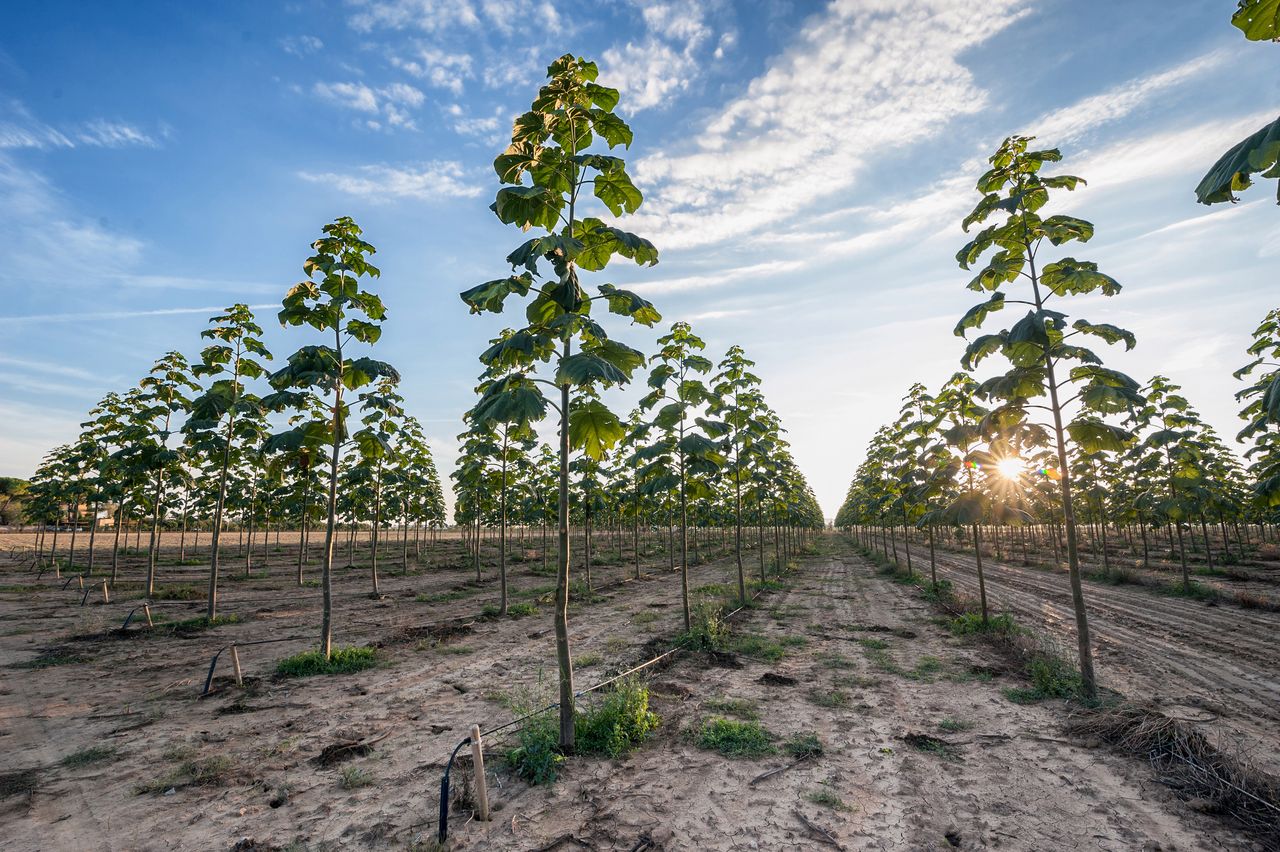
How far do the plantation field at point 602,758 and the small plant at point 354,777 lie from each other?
5cm

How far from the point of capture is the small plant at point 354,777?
6.96 m

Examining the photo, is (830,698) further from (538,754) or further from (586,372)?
(586,372)

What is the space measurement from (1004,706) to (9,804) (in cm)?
1501

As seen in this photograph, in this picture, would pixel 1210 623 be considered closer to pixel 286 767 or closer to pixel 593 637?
pixel 593 637

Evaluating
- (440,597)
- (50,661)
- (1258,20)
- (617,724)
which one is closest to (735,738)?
(617,724)

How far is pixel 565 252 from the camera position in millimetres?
6699

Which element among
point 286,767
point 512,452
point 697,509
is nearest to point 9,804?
point 286,767

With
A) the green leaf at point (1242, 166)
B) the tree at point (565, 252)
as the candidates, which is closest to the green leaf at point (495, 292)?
the tree at point (565, 252)

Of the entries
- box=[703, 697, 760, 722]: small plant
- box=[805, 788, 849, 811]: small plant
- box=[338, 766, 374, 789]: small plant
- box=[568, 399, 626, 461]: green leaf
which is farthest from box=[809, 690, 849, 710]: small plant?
box=[338, 766, 374, 789]: small plant

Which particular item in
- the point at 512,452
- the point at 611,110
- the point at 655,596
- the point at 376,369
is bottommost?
the point at 655,596

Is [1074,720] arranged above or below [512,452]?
below

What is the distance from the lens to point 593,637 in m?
16.3

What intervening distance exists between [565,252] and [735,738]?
764 centimetres

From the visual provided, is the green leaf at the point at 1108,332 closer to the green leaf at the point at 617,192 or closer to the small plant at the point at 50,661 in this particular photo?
the green leaf at the point at 617,192
